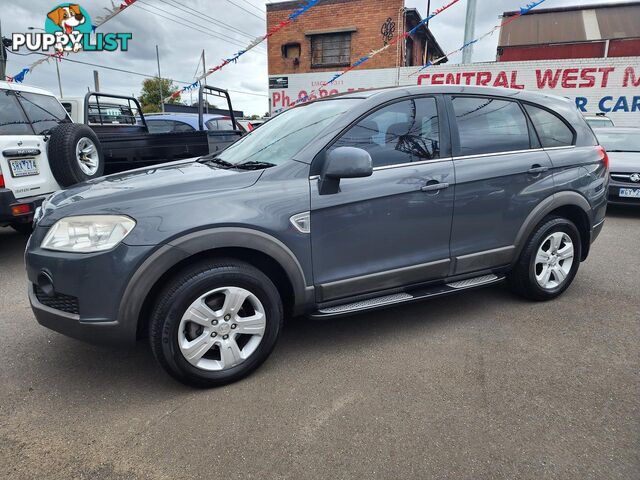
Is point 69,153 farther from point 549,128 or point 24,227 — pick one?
point 549,128

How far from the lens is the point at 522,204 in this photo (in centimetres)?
334

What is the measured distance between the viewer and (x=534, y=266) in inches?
139

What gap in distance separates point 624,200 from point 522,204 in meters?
5.26

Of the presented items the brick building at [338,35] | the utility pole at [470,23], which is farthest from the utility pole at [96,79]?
the utility pole at [470,23]

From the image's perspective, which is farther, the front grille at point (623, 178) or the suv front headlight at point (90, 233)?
the front grille at point (623, 178)

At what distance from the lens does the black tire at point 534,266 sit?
11.5ft

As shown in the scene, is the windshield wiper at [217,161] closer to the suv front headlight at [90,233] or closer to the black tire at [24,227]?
the suv front headlight at [90,233]

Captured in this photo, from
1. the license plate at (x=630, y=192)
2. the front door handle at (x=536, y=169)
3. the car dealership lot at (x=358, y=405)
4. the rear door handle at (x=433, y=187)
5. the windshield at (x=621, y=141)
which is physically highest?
the windshield at (x=621, y=141)

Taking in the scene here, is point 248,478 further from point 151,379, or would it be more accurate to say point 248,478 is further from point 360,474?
point 151,379

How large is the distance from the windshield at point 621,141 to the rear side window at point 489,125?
5.81 meters

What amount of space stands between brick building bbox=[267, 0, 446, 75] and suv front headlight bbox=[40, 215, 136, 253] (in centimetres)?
1832

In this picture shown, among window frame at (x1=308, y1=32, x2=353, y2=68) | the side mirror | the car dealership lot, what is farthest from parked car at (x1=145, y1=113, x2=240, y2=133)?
window frame at (x1=308, y1=32, x2=353, y2=68)

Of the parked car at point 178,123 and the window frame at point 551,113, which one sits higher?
the parked car at point 178,123

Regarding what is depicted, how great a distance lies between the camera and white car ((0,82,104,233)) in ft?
14.6
